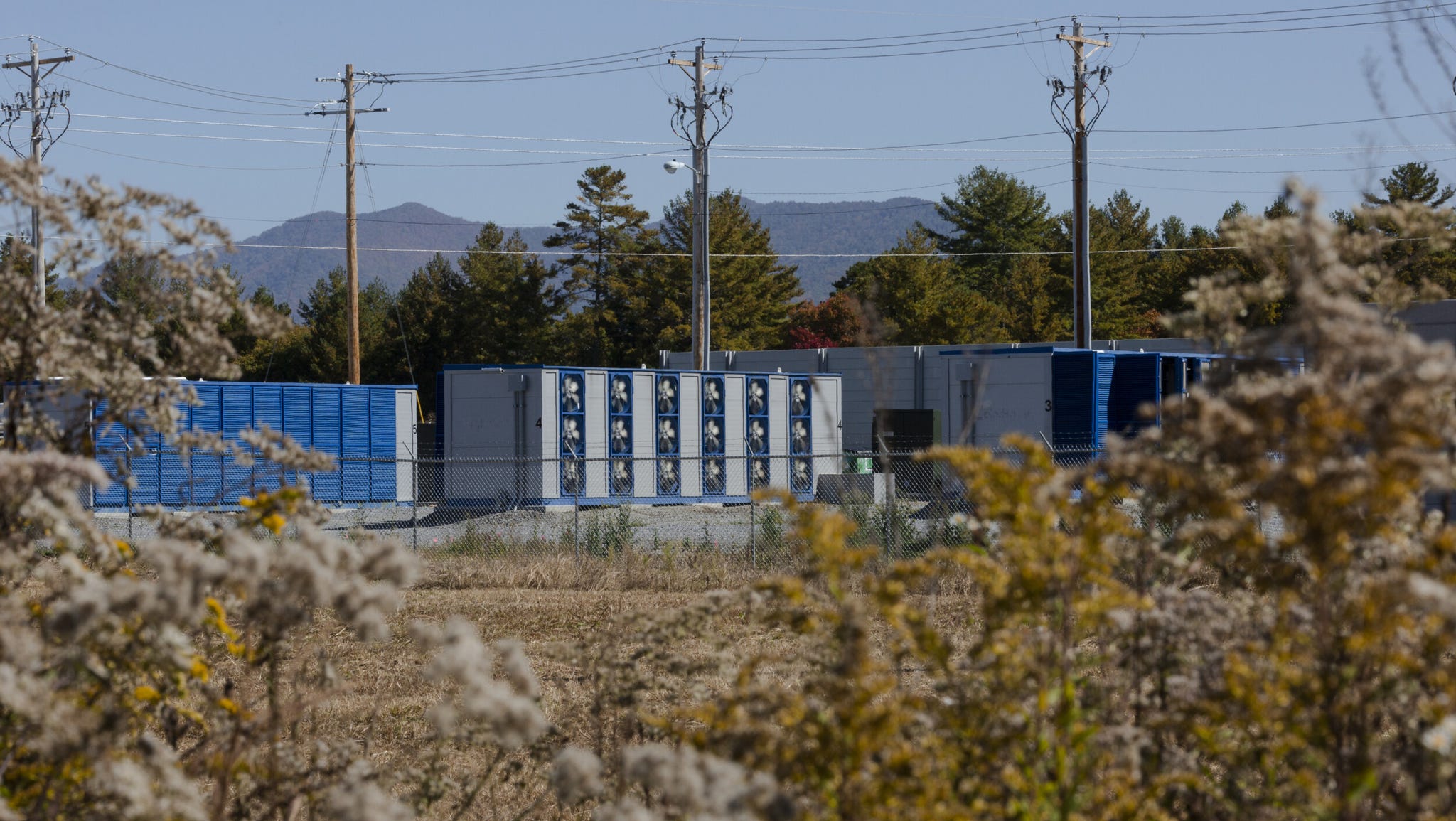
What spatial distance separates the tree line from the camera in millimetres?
59750

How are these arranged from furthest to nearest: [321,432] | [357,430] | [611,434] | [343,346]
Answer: [343,346] → [357,430] → [321,432] → [611,434]

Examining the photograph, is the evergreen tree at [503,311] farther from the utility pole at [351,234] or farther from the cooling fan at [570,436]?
the cooling fan at [570,436]

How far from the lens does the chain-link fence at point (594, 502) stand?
15.8 m

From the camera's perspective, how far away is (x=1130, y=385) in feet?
84.5

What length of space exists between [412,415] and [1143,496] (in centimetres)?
2692

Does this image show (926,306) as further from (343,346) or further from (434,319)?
(343,346)

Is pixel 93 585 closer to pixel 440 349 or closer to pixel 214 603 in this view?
pixel 214 603

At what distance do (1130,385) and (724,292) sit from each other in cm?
4403

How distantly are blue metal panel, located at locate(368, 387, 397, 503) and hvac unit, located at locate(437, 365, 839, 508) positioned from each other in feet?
6.26

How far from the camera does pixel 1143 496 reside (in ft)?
14.0

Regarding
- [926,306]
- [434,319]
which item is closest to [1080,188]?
[926,306]

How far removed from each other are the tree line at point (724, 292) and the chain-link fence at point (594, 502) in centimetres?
2794

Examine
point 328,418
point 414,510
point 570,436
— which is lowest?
point 414,510

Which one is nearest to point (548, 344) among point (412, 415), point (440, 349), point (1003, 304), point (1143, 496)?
point (440, 349)
